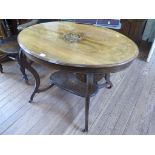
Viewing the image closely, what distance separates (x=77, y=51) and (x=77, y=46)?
90mm

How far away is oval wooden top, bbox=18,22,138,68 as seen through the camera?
3.85 feet

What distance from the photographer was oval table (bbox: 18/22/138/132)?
1164 mm

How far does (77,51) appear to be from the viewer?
1.28 m

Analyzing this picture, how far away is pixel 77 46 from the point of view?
1354 mm

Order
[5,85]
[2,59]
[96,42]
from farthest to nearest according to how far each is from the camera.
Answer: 1. [2,59]
2. [5,85]
3. [96,42]

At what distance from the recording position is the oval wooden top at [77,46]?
1.17 metres

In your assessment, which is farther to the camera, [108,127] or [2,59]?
[2,59]

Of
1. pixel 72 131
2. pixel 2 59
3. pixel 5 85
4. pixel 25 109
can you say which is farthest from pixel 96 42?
pixel 2 59

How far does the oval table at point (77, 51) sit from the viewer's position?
3.82ft
